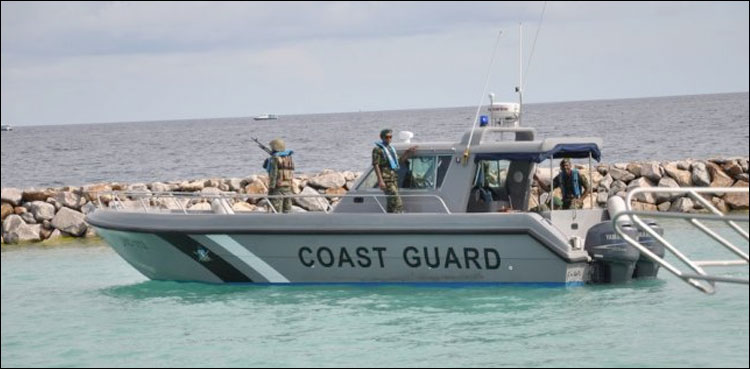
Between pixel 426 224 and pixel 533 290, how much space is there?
1362 millimetres

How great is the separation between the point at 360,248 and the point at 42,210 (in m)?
10.3

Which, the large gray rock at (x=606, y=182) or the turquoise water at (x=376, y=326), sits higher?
the large gray rock at (x=606, y=182)

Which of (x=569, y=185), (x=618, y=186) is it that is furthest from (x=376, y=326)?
(x=618, y=186)

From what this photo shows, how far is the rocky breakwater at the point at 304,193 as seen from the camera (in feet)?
69.9

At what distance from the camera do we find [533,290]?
13.1 m

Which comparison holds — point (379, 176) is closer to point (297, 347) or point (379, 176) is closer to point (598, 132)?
point (297, 347)

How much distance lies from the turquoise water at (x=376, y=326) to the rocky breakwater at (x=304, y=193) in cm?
641

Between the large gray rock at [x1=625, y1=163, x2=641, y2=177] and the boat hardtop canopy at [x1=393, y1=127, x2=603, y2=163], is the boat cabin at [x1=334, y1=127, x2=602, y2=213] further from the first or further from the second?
the large gray rock at [x1=625, y1=163, x2=641, y2=177]

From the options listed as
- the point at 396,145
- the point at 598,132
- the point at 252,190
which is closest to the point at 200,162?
the point at 598,132

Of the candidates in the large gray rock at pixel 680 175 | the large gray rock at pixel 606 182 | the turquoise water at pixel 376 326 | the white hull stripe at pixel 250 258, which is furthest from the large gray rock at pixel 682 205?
the white hull stripe at pixel 250 258

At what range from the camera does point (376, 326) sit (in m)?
11.7

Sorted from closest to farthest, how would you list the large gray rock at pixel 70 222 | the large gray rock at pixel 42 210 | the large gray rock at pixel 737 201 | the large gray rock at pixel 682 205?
1. the large gray rock at pixel 70 222
2. the large gray rock at pixel 737 201
3. the large gray rock at pixel 42 210
4. the large gray rock at pixel 682 205

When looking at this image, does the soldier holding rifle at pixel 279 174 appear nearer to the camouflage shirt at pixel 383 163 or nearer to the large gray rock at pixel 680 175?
the camouflage shirt at pixel 383 163

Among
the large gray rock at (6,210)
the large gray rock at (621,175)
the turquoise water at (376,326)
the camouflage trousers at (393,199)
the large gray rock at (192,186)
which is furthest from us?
the large gray rock at (192,186)
